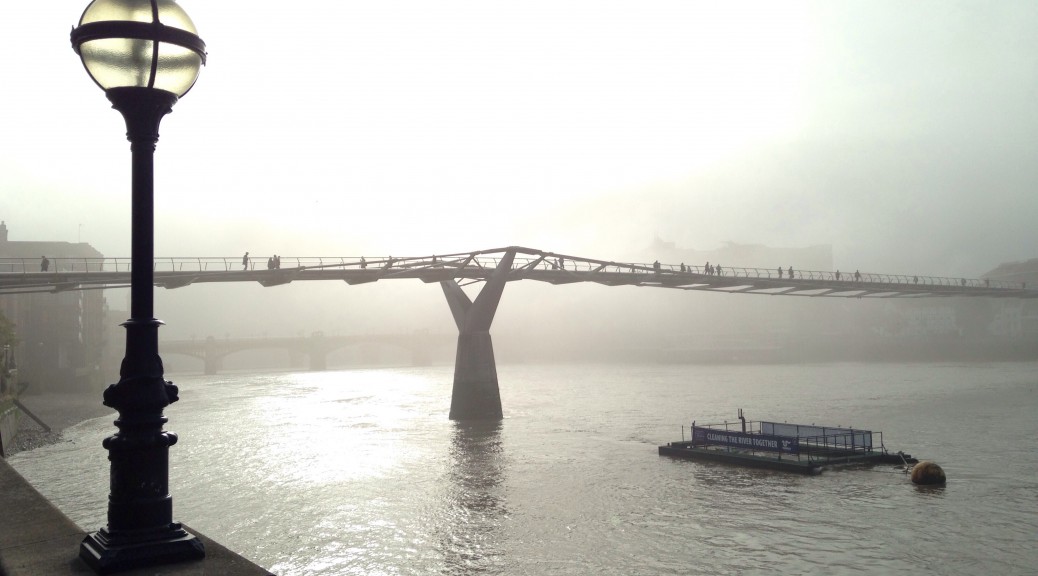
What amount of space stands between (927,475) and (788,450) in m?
7.70

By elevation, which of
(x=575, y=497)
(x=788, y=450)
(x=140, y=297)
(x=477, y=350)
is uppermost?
(x=140, y=297)

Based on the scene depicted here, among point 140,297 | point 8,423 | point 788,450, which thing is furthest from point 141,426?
point 8,423

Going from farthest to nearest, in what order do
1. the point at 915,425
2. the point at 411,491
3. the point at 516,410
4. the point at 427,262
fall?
the point at 516,410 → the point at 427,262 → the point at 915,425 → the point at 411,491

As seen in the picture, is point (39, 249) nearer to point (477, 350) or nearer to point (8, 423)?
point (8, 423)

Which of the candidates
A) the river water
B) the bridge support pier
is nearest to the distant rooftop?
the river water

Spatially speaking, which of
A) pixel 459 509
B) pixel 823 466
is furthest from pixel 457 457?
pixel 823 466

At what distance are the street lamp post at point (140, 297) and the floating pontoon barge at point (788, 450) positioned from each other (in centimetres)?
3505

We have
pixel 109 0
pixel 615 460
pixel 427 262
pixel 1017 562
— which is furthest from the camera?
pixel 427 262

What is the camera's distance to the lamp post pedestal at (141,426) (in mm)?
5223

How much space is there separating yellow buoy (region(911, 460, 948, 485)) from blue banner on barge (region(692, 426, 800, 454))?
20.7 ft

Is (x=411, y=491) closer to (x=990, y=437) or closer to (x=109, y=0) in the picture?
(x=109, y=0)

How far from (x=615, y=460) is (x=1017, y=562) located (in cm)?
2164

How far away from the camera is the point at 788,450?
1566 inches

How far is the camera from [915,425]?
180 feet
